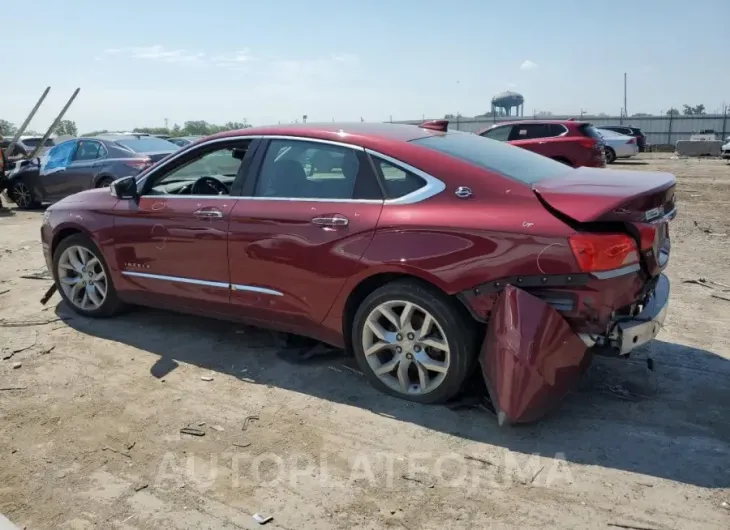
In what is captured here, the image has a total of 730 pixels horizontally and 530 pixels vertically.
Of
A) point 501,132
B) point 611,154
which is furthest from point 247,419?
point 611,154

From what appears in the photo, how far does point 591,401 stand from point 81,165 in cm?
1115

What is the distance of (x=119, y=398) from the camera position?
13.2 ft

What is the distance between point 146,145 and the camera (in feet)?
40.3

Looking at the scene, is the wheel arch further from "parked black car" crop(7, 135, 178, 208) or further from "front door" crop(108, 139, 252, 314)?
"parked black car" crop(7, 135, 178, 208)

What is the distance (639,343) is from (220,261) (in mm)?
2724

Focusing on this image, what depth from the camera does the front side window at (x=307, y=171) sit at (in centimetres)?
403

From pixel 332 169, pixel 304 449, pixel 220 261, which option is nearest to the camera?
pixel 304 449

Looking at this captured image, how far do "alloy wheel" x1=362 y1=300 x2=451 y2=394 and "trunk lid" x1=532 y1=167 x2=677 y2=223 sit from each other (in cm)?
96

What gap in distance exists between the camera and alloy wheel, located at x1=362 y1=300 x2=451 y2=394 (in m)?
3.69

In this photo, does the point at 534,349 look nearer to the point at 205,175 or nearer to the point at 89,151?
the point at 205,175

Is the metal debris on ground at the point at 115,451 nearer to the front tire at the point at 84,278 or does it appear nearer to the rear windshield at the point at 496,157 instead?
the front tire at the point at 84,278

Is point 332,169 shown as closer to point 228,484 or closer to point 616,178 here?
point 616,178

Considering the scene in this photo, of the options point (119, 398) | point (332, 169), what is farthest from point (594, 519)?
point (119, 398)

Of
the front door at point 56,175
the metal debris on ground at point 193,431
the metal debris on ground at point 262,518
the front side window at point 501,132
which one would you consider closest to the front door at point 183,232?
the metal debris on ground at point 193,431
